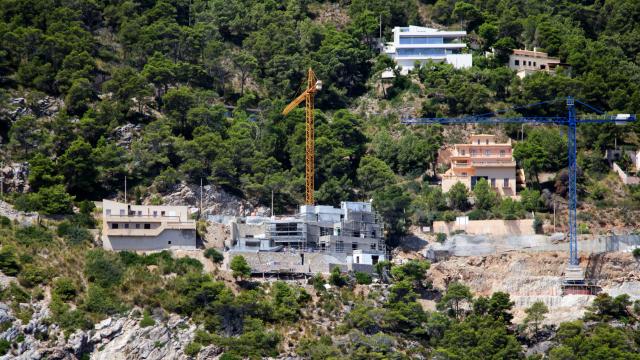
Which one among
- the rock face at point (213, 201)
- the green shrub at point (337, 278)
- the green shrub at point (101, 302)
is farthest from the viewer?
the rock face at point (213, 201)

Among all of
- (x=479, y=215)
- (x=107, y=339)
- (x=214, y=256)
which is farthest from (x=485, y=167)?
(x=107, y=339)

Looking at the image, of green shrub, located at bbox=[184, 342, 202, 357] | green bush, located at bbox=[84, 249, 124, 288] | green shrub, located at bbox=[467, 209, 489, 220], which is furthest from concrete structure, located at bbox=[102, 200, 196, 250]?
green shrub, located at bbox=[467, 209, 489, 220]

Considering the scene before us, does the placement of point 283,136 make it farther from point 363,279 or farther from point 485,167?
point 363,279

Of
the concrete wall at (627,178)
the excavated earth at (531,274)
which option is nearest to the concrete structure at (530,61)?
the concrete wall at (627,178)

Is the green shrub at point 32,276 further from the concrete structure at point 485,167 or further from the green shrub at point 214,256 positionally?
the concrete structure at point 485,167

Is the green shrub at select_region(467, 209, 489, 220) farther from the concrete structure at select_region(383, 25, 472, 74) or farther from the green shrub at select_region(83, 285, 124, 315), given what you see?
the green shrub at select_region(83, 285, 124, 315)
